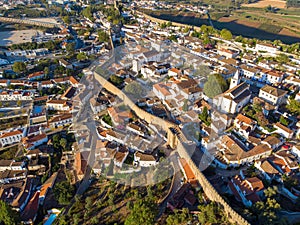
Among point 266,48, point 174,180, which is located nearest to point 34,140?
point 174,180

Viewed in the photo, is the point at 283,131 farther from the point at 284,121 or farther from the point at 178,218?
the point at 178,218

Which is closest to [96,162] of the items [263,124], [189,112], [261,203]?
[189,112]

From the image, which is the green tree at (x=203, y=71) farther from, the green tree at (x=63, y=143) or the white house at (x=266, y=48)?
the green tree at (x=63, y=143)

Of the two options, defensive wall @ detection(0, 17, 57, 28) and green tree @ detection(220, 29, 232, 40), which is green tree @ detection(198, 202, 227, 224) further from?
defensive wall @ detection(0, 17, 57, 28)

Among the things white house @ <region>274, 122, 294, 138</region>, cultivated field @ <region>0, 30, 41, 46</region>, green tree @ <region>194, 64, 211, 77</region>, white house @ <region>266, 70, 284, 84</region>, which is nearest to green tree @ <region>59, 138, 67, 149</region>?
green tree @ <region>194, 64, 211, 77</region>

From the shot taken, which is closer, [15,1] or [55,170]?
[55,170]

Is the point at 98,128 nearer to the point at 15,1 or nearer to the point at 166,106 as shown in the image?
the point at 166,106

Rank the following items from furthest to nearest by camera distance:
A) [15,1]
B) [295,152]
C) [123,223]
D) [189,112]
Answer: [15,1] → [189,112] → [295,152] → [123,223]
